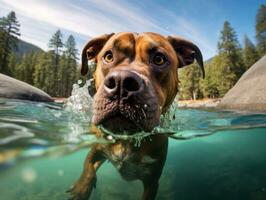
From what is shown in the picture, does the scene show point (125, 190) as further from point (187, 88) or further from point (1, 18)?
point (187, 88)

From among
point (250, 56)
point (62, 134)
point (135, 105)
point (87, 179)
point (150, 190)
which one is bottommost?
point (150, 190)

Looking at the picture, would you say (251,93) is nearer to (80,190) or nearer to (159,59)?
(159,59)

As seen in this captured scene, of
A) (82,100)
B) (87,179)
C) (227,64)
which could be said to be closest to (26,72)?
(227,64)

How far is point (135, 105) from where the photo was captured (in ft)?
11.1

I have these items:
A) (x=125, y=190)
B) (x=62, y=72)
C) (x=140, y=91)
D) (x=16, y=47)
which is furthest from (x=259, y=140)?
(x=62, y=72)

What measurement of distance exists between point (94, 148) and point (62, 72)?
2246 inches

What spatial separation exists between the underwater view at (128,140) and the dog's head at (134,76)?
1.91ft

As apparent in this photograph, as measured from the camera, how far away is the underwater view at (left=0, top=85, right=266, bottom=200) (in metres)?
3.84

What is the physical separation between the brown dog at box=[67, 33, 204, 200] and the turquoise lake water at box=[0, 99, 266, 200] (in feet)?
1.80

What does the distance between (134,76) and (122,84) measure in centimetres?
19

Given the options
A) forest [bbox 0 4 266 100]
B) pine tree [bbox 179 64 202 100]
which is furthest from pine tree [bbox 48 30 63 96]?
pine tree [bbox 179 64 202 100]

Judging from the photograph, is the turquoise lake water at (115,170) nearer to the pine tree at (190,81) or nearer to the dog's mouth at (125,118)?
the dog's mouth at (125,118)

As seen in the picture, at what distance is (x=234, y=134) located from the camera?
917 cm

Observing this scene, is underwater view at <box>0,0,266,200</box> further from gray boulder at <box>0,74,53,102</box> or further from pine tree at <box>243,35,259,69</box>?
pine tree at <box>243,35,259,69</box>
